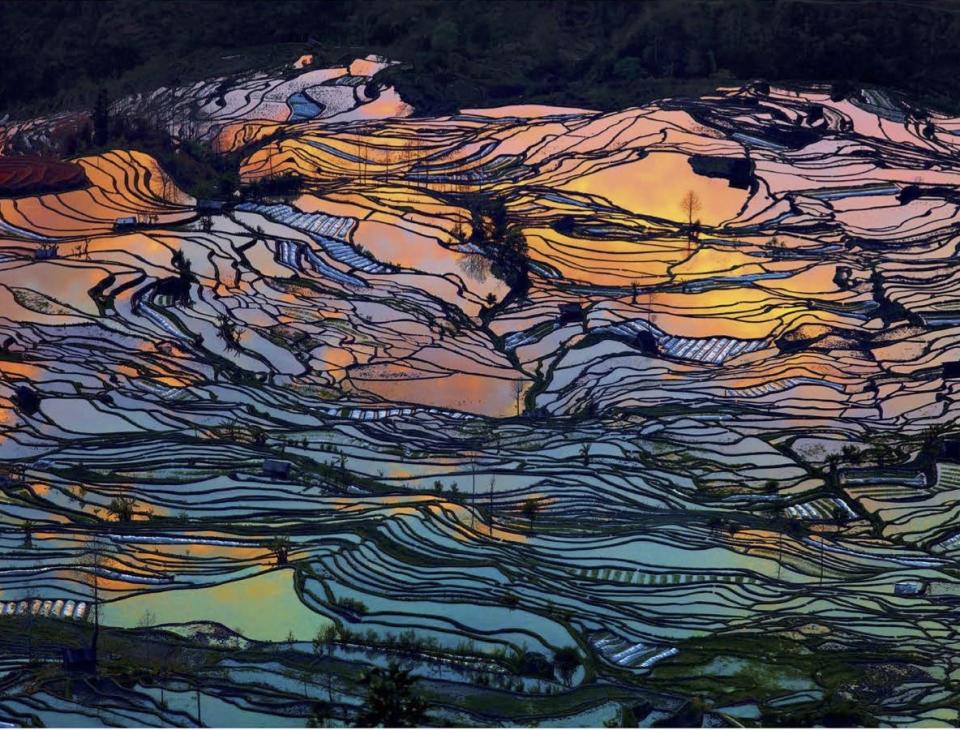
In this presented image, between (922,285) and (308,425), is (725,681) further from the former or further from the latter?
(922,285)

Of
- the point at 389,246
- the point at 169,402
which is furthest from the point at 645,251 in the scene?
the point at 169,402

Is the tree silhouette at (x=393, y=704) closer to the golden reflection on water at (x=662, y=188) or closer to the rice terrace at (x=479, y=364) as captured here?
the rice terrace at (x=479, y=364)

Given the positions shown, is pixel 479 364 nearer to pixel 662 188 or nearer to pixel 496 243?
pixel 496 243

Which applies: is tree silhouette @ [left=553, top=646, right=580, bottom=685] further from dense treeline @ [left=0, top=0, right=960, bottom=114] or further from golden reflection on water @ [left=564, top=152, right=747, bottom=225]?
dense treeline @ [left=0, top=0, right=960, bottom=114]

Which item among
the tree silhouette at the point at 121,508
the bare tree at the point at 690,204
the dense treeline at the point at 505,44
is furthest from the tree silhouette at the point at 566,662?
the dense treeline at the point at 505,44

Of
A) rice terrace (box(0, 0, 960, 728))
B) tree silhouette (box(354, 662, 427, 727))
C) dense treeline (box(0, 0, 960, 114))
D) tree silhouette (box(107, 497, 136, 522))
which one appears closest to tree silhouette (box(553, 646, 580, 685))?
rice terrace (box(0, 0, 960, 728))

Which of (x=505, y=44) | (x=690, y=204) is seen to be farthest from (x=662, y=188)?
(x=505, y=44)

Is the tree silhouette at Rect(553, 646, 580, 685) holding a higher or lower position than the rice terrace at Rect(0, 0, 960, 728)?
lower
